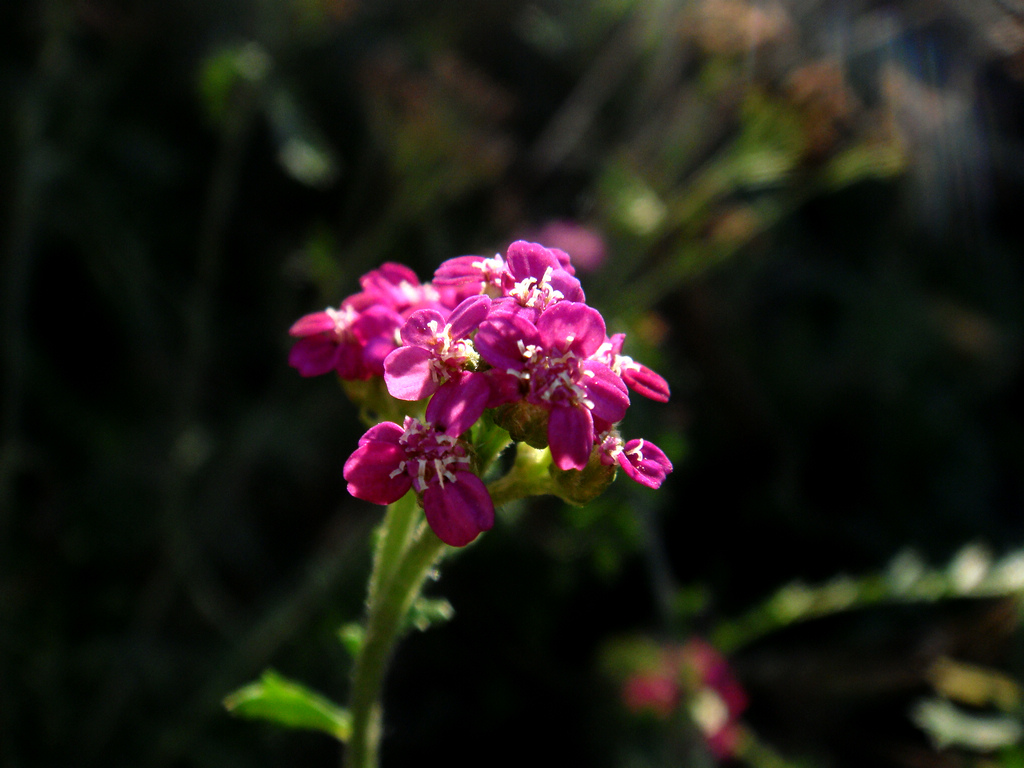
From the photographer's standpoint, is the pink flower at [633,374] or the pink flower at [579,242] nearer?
the pink flower at [633,374]

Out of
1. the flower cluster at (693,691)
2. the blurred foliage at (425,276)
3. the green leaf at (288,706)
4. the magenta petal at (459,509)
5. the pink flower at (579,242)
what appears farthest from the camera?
the pink flower at (579,242)

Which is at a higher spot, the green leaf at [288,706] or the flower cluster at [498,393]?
the flower cluster at [498,393]

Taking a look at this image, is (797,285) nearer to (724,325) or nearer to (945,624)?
(724,325)

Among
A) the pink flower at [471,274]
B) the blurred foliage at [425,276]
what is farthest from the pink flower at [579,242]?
the pink flower at [471,274]

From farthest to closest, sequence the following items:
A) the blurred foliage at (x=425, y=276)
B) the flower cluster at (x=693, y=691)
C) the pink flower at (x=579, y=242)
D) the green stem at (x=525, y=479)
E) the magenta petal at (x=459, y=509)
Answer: the pink flower at (x=579, y=242), the flower cluster at (x=693, y=691), the blurred foliage at (x=425, y=276), the green stem at (x=525, y=479), the magenta petal at (x=459, y=509)

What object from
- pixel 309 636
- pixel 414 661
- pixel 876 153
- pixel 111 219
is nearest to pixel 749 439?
pixel 876 153

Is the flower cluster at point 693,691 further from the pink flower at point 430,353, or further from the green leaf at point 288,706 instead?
the pink flower at point 430,353

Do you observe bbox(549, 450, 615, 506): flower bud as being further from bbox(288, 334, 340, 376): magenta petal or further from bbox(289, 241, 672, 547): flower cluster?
bbox(288, 334, 340, 376): magenta petal
